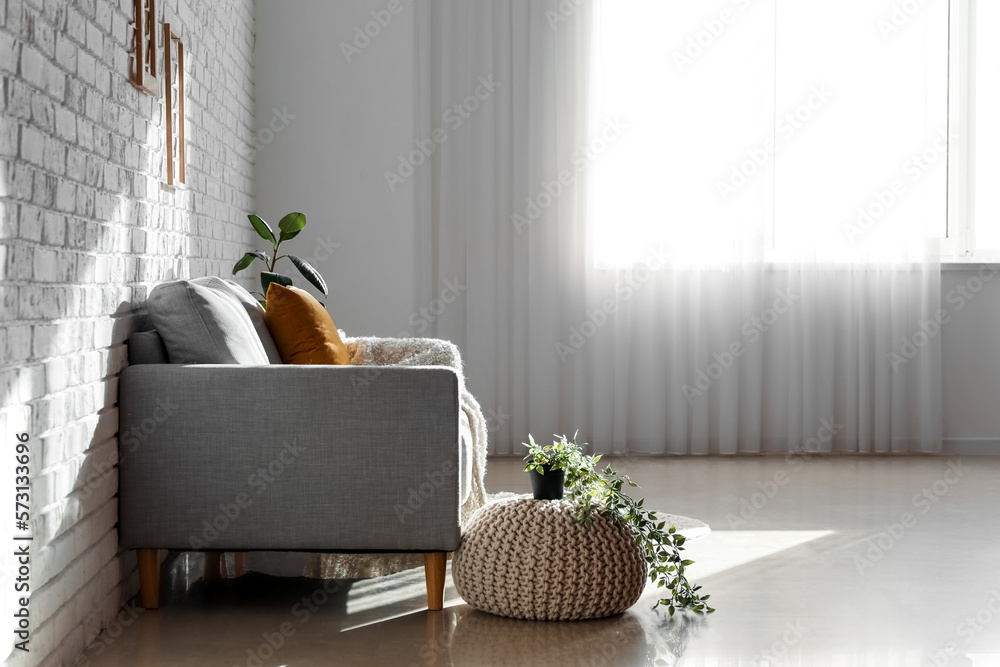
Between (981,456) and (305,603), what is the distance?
3.57 m

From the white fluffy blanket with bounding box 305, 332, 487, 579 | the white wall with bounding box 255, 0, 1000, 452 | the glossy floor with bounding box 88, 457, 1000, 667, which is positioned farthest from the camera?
the white wall with bounding box 255, 0, 1000, 452

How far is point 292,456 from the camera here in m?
2.32

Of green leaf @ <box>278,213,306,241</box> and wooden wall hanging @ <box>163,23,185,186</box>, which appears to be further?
green leaf @ <box>278,213,306,241</box>

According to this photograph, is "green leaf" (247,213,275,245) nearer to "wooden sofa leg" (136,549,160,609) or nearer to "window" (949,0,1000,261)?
"wooden sofa leg" (136,549,160,609)

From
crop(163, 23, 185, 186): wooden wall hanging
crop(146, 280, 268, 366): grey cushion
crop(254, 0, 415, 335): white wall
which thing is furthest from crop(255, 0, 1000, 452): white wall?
crop(146, 280, 268, 366): grey cushion

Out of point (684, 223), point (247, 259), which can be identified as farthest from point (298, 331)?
point (684, 223)

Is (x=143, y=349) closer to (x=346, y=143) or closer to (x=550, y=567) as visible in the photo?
(x=550, y=567)

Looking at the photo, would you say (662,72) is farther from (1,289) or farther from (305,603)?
(1,289)

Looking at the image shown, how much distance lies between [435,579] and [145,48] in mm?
1536

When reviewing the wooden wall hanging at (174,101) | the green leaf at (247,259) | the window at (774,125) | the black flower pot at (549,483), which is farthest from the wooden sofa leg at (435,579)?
the window at (774,125)

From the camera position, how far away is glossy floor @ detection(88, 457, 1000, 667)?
6.89 feet

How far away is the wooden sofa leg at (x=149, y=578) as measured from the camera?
95.0 inches

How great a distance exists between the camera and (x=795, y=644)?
217 centimetres

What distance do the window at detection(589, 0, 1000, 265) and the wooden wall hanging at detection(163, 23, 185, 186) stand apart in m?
2.16
